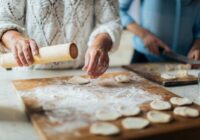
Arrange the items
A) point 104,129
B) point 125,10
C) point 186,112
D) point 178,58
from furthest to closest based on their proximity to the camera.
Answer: point 125,10, point 178,58, point 186,112, point 104,129

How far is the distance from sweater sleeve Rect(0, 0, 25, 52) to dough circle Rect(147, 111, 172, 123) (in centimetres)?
54

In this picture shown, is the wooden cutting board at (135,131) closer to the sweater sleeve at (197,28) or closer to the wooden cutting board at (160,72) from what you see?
the wooden cutting board at (160,72)

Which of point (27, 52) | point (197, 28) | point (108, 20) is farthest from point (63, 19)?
point (197, 28)

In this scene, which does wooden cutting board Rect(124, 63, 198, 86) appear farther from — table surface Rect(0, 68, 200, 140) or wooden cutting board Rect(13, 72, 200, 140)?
wooden cutting board Rect(13, 72, 200, 140)

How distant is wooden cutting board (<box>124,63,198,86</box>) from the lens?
1157mm

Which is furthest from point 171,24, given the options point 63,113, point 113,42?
point 63,113

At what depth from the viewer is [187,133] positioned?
0.76 metres

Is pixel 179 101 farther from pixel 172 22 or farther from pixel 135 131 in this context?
pixel 172 22

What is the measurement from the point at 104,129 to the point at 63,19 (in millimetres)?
620

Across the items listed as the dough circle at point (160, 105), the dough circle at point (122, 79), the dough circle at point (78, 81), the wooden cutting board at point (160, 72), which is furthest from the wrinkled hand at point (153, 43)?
the dough circle at point (160, 105)

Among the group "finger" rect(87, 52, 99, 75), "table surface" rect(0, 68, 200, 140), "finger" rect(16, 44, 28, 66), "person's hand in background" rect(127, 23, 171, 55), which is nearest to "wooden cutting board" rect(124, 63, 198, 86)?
"table surface" rect(0, 68, 200, 140)

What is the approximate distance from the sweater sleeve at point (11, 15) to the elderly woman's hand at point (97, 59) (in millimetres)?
246

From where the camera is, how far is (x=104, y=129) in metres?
0.72

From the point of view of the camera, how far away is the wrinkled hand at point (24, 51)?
98cm
